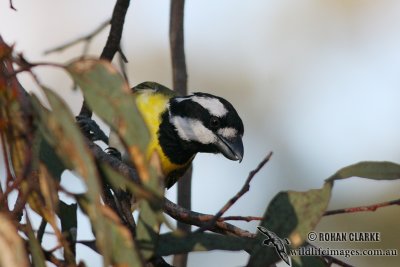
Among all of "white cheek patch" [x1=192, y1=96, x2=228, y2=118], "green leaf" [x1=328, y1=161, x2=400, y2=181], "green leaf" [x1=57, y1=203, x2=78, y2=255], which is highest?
"white cheek patch" [x1=192, y1=96, x2=228, y2=118]

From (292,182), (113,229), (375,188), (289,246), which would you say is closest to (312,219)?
(289,246)

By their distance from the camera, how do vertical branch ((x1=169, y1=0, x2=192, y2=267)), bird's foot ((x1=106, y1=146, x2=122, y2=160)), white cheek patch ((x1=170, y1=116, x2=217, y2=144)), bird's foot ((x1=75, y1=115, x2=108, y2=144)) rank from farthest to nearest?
white cheek patch ((x1=170, y1=116, x2=217, y2=144)) < bird's foot ((x1=106, y1=146, x2=122, y2=160)) < vertical branch ((x1=169, y1=0, x2=192, y2=267)) < bird's foot ((x1=75, y1=115, x2=108, y2=144))

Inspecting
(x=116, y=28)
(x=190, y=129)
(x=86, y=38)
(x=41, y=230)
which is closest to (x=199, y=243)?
(x=41, y=230)

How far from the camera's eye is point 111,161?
164 centimetres

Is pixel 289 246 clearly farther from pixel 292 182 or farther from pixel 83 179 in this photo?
pixel 292 182

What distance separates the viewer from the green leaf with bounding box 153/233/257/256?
4.06 ft

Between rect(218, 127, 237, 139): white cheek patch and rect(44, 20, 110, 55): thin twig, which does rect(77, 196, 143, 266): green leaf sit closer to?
rect(44, 20, 110, 55): thin twig

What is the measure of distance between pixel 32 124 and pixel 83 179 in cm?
15

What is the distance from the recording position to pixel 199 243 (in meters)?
1.24

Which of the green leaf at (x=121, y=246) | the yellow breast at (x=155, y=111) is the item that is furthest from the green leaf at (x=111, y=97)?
the yellow breast at (x=155, y=111)

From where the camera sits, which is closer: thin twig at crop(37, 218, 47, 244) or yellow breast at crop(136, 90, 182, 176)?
thin twig at crop(37, 218, 47, 244)

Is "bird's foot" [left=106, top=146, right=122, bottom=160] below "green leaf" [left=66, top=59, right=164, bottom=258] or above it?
below

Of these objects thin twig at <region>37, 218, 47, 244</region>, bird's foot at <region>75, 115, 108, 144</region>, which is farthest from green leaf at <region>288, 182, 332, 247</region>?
bird's foot at <region>75, 115, 108, 144</region>

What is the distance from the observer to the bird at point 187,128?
8.91ft
